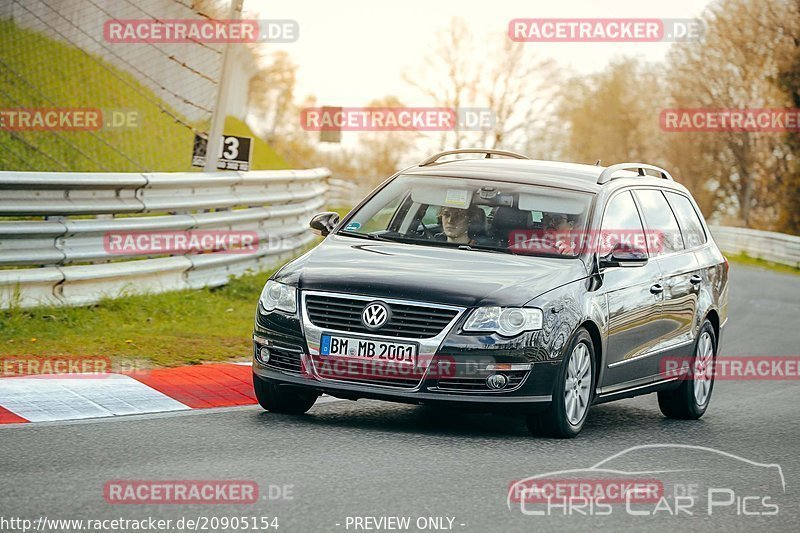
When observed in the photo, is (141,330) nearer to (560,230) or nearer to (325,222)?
(325,222)

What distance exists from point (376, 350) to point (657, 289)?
258cm

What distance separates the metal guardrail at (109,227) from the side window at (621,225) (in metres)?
4.74

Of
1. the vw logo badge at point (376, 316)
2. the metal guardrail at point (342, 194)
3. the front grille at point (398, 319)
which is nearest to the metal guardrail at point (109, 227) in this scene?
the front grille at point (398, 319)

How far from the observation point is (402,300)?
8188mm

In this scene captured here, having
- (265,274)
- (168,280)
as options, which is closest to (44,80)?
(265,274)

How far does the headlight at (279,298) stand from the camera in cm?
846

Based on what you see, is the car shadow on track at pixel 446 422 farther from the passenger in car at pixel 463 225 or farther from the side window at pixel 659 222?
the side window at pixel 659 222

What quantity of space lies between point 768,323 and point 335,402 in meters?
11.0

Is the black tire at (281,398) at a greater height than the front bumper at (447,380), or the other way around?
the front bumper at (447,380)

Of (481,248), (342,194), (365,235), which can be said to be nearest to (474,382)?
(481,248)

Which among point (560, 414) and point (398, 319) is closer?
point (398, 319)

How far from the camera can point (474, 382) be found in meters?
8.19

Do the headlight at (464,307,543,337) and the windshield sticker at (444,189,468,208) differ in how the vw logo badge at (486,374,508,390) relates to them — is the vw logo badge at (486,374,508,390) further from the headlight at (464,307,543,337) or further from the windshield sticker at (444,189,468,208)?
the windshield sticker at (444,189,468,208)

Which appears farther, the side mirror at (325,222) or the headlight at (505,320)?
the side mirror at (325,222)
